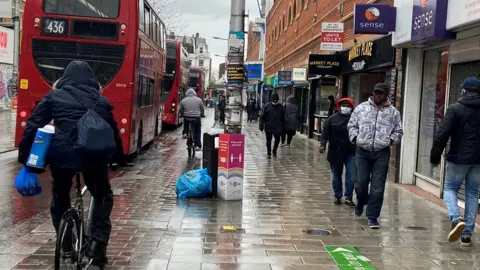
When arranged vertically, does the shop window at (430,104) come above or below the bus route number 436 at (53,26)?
below

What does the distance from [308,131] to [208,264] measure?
1815cm

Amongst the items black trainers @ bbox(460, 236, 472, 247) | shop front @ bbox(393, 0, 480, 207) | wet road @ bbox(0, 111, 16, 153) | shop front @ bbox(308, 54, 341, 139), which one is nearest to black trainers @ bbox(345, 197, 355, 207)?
shop front @ bbox(393, 0, 480, 207)

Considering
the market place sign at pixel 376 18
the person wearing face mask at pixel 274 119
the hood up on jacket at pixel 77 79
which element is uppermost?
the market place sign at pixel 376 18

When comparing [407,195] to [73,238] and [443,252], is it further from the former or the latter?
[73,238]

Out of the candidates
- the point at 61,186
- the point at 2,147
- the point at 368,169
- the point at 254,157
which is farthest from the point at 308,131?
the point at 61,186

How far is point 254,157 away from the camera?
1527 cm

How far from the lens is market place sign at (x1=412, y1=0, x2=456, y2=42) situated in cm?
845

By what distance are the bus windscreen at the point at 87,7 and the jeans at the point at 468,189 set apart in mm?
7798

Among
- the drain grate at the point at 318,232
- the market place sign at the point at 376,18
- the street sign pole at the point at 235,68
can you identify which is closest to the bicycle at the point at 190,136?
the market place sign at the point at 376,18

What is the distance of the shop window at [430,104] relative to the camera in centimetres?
992

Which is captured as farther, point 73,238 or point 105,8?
point 105,8

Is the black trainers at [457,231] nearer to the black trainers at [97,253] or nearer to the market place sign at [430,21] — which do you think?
the market place sign at [430,21]

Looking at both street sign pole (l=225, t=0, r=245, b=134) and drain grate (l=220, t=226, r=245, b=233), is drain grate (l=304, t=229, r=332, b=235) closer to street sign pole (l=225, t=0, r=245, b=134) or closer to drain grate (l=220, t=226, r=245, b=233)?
drain grate (l=220, t=226, r=245, b=233)

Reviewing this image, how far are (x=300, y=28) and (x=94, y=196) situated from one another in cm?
2322
